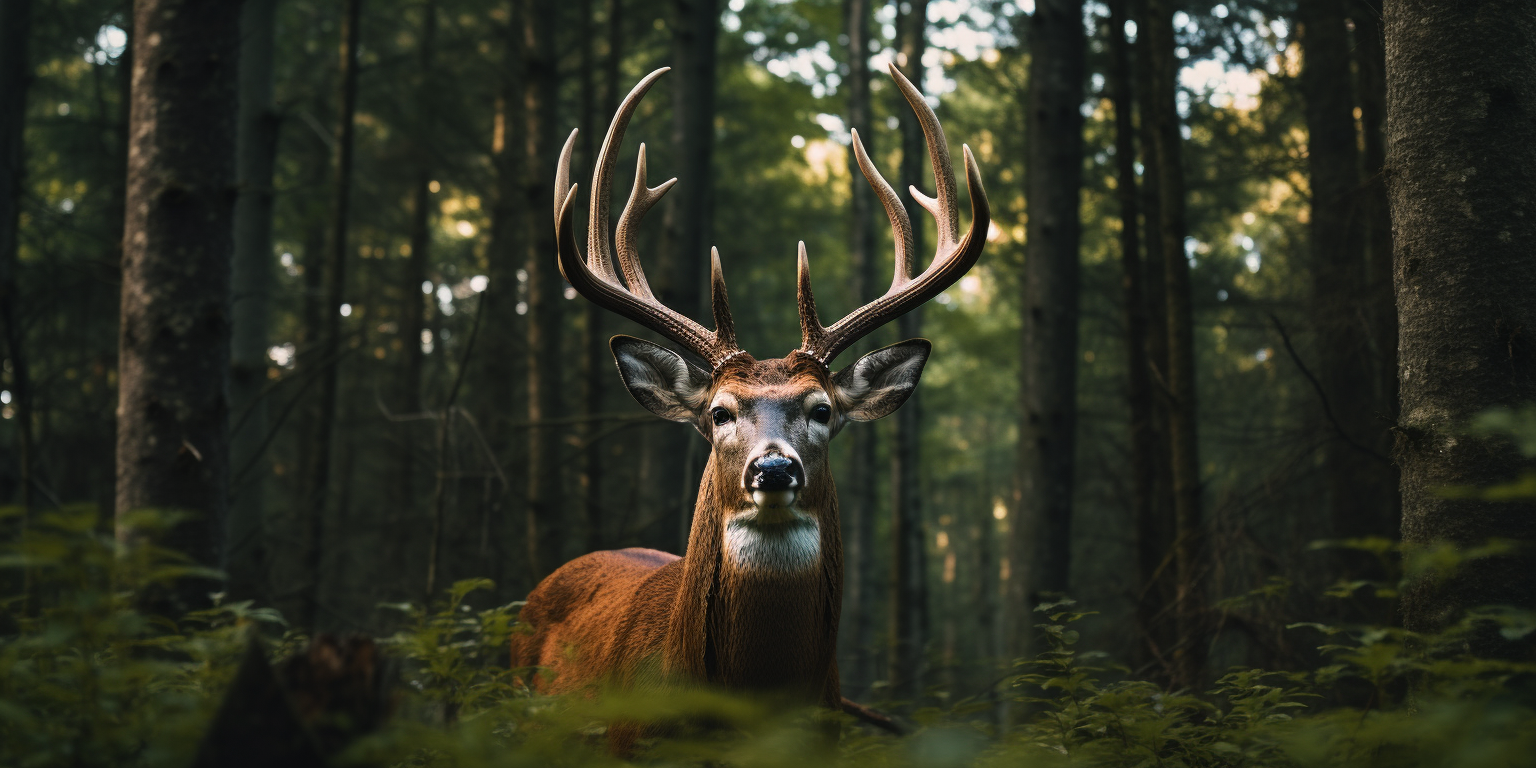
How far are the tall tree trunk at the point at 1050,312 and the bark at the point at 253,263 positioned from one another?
6311 mm

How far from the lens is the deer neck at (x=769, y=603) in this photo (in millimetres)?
3865

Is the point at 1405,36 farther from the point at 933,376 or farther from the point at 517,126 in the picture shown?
the point at 933,376

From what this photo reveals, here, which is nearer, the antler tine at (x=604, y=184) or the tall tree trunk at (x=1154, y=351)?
the antler tine at (x=604, y=184)

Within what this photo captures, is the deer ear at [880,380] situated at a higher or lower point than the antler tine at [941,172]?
lower

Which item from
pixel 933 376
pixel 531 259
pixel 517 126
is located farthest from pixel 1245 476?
pixel 933 376

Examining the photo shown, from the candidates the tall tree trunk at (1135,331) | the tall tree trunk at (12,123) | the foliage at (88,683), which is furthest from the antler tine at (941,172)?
the tall tree trunk at (12,123)

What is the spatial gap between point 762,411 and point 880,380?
894 mm

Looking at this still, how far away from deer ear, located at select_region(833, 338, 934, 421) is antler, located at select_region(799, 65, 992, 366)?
0.46 ft

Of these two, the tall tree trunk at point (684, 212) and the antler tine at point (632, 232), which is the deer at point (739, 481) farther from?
the tall tree trunk at point (684, 212)

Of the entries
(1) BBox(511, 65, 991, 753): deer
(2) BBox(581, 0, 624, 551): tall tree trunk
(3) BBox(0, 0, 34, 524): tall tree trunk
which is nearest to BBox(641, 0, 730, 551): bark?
(2) BBox(581, 0, 624, 551): tall tree trunk

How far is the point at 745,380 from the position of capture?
4332 mm

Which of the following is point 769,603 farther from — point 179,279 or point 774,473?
point 179,279

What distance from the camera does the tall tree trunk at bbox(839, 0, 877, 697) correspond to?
1367cm

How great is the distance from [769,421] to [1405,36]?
2775 millimetres
